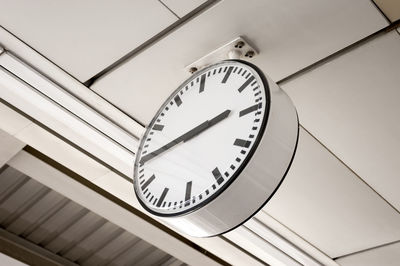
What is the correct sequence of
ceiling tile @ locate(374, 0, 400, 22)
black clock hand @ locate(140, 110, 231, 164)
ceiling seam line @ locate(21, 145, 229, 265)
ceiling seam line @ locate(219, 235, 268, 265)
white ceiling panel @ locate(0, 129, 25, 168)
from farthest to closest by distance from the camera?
ceiling seam line @ locate(219, 235, 268, 265), ceiling seam line @ locate(21, 145, 229, 265), white ceiling panel @ locate(0, 129, 25, 168), ceiling tile @ locate(374, 0, 400, 22), black clock hand @ locate(140, 110, 231, 164)

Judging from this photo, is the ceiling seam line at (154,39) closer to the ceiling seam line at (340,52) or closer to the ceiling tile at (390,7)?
the ceiling seam line at (340,52)

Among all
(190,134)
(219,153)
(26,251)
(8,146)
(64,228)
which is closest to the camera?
(219,153)

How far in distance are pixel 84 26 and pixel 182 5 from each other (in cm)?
38

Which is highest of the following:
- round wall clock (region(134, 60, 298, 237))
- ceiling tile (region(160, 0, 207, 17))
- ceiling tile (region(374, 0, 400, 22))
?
ceiling tile (region(374, 0, 400, 22))

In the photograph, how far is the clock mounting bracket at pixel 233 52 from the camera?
177cm

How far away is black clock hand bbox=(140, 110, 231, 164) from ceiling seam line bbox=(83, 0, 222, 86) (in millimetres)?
487

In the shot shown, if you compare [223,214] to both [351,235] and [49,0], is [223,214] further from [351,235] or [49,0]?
[351,235]

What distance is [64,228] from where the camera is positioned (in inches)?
129

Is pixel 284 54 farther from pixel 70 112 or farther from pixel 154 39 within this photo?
pixel 70 112

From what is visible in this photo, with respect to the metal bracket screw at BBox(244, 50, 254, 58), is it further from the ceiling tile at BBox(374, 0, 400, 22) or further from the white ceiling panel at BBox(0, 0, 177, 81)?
the ceiling tile at BBox(374, 0, 400, 22)

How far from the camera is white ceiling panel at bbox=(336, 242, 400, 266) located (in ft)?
9.58

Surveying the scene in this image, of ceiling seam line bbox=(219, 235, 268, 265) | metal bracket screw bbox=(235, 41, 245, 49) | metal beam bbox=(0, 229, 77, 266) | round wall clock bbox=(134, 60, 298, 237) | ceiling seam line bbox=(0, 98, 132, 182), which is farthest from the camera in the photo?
metal beam bbox=(0, 229, 77, 266)

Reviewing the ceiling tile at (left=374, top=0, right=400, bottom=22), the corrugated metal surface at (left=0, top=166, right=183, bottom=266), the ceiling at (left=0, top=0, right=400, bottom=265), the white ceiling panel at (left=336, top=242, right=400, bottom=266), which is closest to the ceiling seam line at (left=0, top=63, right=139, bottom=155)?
the ceiling at (left=0, top=0, right=400, bottom=265)

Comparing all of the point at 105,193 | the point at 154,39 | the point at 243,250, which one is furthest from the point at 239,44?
the point at 243,250
